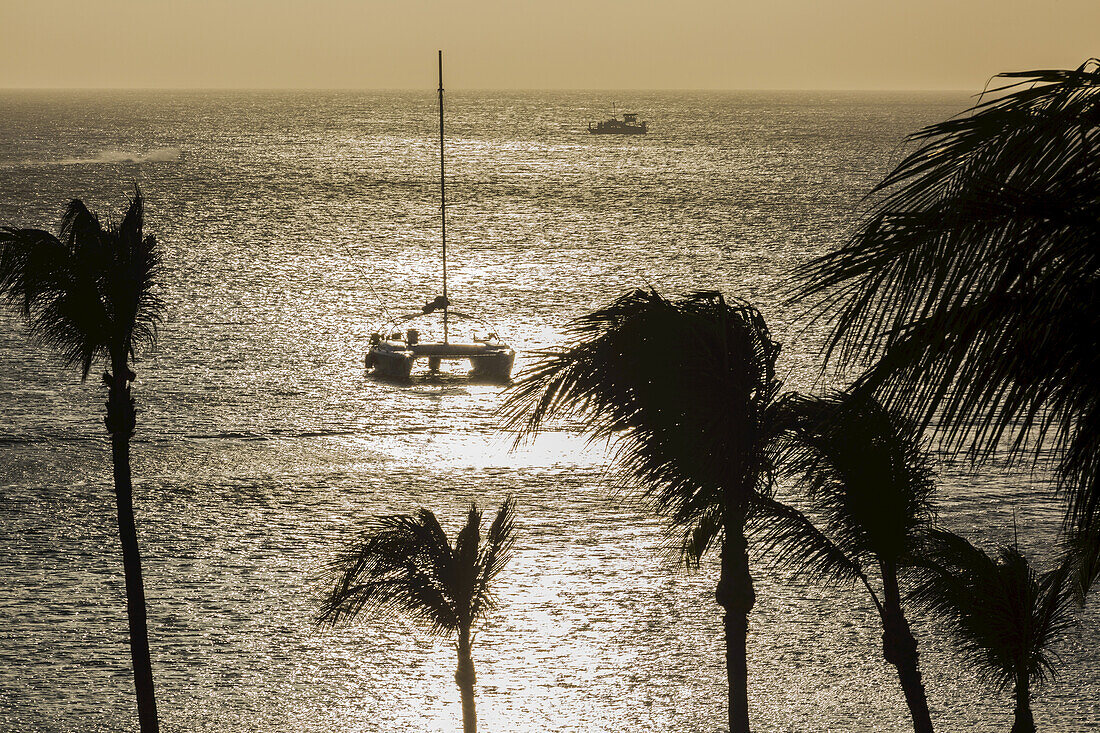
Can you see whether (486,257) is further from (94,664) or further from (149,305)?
(149,305)

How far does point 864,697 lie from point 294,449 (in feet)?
117

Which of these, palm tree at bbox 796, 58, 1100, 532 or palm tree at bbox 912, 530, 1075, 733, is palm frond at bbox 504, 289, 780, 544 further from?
palm tree at bbox 796, 58, 1100, 532

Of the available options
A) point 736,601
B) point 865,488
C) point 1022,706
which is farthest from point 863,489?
point 1022,706

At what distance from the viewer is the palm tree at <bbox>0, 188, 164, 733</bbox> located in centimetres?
1850

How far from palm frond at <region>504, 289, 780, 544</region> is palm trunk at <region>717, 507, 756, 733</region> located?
684 mm

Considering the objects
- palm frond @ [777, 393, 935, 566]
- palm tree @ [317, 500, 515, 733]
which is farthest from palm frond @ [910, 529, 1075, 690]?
palm tree @ [317, 500, 515, 733]

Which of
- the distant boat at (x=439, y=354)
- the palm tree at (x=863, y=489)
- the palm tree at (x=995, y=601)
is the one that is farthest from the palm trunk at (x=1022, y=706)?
the distant boat at (x=439, y=354)

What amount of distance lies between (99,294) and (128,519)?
11.9 feet

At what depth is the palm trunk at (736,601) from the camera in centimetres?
1094

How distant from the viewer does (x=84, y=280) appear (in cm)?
1884

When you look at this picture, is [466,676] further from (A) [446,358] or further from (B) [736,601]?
(A) [446,358]

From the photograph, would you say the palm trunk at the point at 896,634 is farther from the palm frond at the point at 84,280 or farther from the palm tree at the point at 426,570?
the palm frond at the point at 84,280

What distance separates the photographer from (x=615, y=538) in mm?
52906

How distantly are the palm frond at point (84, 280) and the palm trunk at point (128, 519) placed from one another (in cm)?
61
